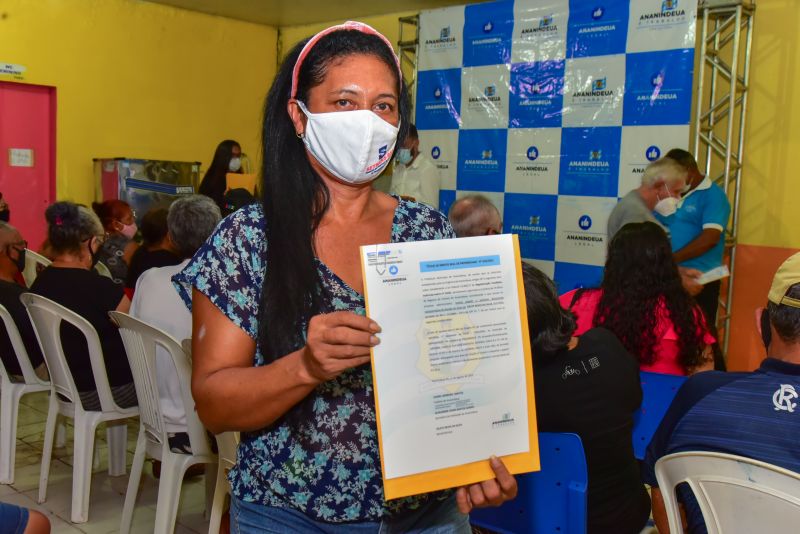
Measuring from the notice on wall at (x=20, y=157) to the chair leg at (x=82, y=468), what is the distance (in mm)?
4705

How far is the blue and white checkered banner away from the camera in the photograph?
502cm

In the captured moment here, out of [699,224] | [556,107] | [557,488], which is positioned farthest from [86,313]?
[699,224]

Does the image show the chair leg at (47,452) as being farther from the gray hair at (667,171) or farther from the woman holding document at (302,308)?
the gray hair at (667,171)

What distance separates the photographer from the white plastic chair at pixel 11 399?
368cm

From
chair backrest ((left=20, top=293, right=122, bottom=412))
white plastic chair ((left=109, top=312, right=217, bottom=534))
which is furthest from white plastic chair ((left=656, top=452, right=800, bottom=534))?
chair backrest ((left=20, top=293, right=122, bottom=412))

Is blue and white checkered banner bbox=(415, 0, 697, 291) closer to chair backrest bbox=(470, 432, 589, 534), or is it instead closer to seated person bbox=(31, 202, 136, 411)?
seated person bbox=(31, 202, 136, 411)

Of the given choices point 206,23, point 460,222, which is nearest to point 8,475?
point 460,222

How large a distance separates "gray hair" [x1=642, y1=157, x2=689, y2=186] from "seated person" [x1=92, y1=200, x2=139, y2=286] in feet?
11.4

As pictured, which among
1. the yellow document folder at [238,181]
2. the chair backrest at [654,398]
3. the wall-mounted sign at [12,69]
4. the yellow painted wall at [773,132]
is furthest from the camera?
the wall-mounted sign at [12,69]

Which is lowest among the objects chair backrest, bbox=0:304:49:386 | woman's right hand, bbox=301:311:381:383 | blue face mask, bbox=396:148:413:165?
chair backrest, bbox=0:304:49:386

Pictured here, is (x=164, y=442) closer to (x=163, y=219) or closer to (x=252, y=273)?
(x=163, y=219)

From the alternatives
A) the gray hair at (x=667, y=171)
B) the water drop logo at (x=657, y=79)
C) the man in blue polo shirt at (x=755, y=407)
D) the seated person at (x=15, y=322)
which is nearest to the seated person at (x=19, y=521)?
the man in blue polo shirt at (x=755, y=407)

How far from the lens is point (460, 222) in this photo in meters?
3.58

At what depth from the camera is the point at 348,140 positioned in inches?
45.3
